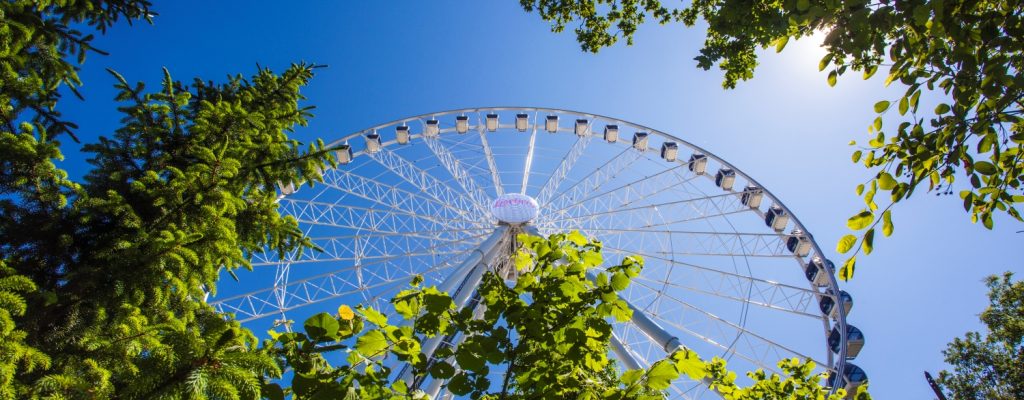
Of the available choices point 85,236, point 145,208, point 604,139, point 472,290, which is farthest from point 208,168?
point 604,139

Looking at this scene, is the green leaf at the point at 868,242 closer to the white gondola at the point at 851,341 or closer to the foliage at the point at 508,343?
the foliage at the point at 508,343

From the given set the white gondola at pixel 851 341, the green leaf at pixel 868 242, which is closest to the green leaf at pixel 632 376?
the green leaf at pixel 868 242

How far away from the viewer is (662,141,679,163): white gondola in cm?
2344

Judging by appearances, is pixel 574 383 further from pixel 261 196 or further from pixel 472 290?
pixel 472 290

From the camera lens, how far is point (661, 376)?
12.3 ft

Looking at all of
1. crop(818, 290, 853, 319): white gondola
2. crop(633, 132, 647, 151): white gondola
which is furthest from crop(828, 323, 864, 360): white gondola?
crop(633, 132, 647, 151): white gondola

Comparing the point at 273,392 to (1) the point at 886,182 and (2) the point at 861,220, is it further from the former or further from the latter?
(1) the point at 886,182

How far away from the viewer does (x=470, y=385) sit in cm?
387

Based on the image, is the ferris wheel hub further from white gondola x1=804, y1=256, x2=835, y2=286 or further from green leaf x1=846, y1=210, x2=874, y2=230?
green leaf x1=846, y1=210, x2=874, y2=230

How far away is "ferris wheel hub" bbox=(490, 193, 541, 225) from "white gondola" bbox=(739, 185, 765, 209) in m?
8.05

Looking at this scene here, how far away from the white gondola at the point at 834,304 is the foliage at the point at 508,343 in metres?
15.8

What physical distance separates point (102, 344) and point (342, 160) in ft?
60.5

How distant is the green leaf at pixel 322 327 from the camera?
3430mm

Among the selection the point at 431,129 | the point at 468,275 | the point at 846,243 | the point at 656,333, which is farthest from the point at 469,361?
the point at 431,129
